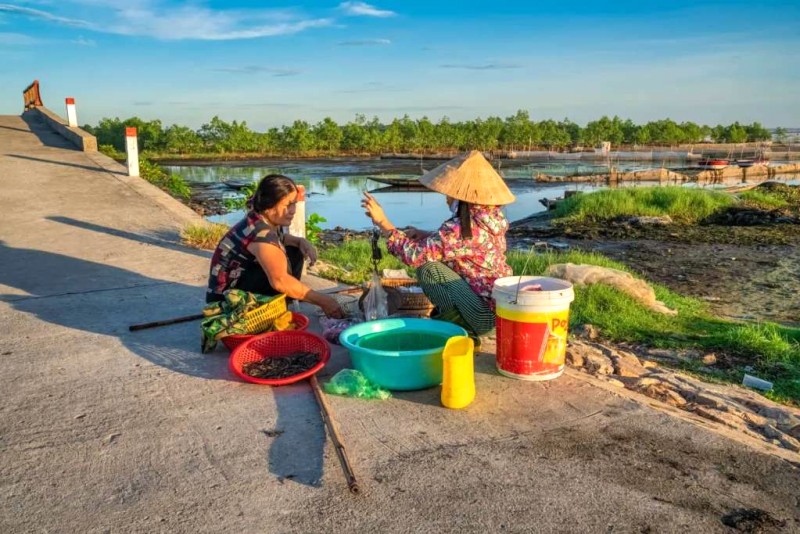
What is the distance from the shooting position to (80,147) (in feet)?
48.5

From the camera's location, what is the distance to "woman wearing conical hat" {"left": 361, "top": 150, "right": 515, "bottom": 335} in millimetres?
3721

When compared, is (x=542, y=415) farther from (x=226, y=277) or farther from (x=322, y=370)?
(x=226, y=277)

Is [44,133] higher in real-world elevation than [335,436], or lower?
higher

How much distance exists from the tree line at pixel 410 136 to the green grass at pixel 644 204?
39.4m

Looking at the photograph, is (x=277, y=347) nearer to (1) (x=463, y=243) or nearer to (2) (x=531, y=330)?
(1) (x=463, y=243)

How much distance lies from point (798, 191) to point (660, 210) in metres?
9.79

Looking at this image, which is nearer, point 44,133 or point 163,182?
point 163,182

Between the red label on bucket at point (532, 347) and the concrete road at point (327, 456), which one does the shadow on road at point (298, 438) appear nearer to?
the concrete road at point (327, 456)

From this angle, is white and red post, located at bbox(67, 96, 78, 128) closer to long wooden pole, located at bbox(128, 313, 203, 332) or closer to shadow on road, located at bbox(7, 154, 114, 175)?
shadow on road, located at bbox(7, 154, 114, 175)

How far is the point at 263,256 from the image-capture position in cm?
381

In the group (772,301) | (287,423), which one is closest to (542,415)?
(287,423)

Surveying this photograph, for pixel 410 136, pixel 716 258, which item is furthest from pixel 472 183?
pixel 410 136

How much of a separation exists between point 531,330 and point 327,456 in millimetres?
1294

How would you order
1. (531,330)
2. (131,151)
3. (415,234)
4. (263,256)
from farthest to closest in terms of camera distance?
(131,151)
(415,234)
(263,256)
(531,330)
